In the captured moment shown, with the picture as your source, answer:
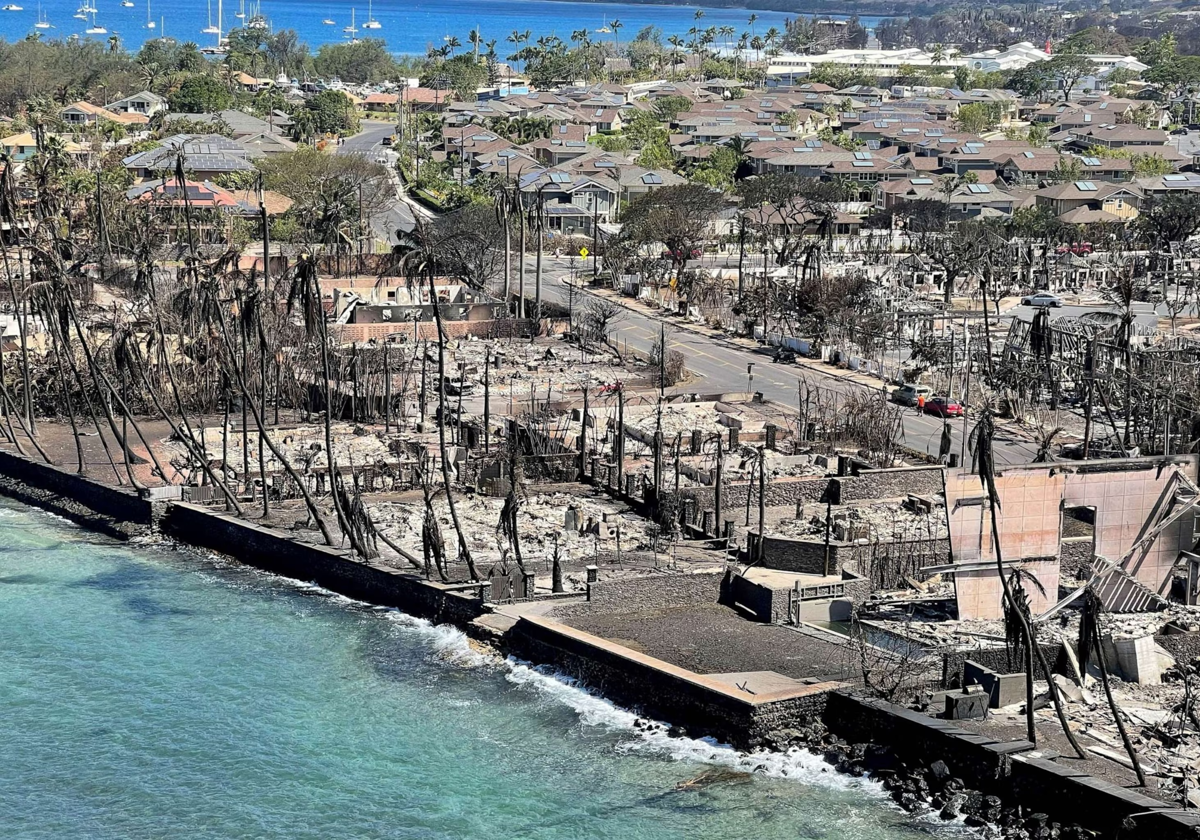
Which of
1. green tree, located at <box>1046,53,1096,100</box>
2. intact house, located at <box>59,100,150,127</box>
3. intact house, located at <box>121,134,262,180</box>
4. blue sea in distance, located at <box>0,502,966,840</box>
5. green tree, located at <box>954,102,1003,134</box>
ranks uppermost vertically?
green tree, located at <box>1046,53,1096,100</box>

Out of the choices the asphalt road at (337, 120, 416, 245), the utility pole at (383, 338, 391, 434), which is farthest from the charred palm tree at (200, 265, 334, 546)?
the asphalt road at (337, 120, 416, 245)

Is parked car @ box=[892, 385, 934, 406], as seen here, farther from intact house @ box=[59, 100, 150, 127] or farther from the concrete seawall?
intact house @ box=[59, 100, 150, 127]

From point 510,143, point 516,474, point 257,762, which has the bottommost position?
point 257,762

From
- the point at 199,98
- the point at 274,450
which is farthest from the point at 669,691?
the point at 199,98

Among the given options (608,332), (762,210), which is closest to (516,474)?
(608,332)

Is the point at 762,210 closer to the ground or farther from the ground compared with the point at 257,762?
farther from the ground

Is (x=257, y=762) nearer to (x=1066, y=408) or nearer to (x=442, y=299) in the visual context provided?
(x=1066, y=408)

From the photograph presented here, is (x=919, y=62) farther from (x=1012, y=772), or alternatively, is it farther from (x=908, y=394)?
(x=1012, y=772)
